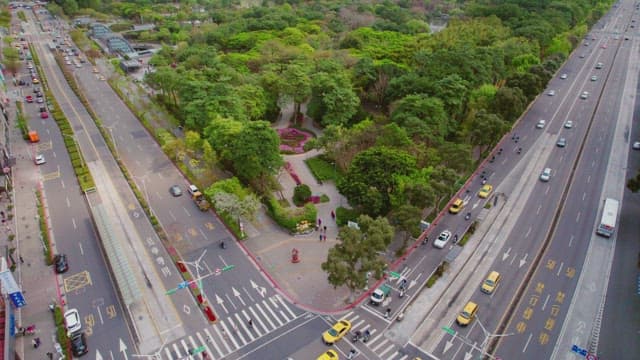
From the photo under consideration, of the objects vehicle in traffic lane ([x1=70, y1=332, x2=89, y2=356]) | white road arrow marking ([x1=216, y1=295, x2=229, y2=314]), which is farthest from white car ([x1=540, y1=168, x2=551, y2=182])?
vehicle in traffic lane ([x1=70, y1=332, x2=89, y2=356])

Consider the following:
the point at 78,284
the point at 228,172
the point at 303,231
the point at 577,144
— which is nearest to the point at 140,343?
the point at 78,284

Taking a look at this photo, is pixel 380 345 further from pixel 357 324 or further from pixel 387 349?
pixel 357 324

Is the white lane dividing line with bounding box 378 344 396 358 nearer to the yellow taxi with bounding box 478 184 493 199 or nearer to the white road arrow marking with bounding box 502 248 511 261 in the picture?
the white road arrow marking with bounding box 502 248 511 261

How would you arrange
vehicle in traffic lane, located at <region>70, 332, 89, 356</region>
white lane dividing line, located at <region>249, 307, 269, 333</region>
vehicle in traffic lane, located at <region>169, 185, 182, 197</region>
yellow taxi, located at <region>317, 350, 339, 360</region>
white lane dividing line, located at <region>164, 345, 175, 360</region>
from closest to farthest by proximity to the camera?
yellow taxi, located at <region>317, 350, 339, 360</region> → vehicle in traffic lane, located at <region>70, 332, 89, 356</region> → white lane dividing line, located at <region>164, 345, 175, 360</region> → white lane dividing line, located at <region>249, 307, 269, 333</region> → vehicle in traffic lane, located at <region>169, 185, 182, 197</region>

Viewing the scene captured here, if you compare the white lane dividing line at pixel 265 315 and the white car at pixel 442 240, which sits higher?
the white car at pixel 442 240

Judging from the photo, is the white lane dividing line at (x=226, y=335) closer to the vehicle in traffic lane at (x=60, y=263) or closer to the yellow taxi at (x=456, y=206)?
the vehicle in traffic lane at (x=60, y=263)

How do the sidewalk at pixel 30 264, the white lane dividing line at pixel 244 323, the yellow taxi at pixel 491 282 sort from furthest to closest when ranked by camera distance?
the yellow taxi at pixel 491 282, the white lane dividing line at pixel 244 323, the sidewalk at pixel 30 264

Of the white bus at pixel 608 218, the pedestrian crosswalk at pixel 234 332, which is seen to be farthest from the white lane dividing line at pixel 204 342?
the white bus at pixel 608 218
